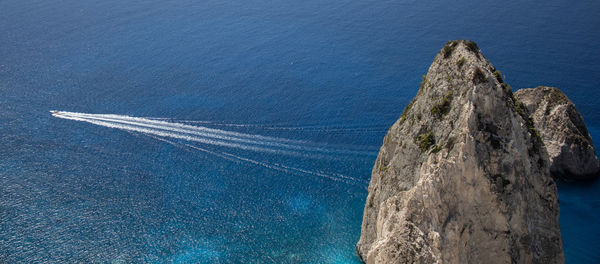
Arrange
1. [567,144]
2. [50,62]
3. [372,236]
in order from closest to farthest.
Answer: [372,236] < [567,144] < [50,62]

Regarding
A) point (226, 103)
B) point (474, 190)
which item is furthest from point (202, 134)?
point (474, 190)

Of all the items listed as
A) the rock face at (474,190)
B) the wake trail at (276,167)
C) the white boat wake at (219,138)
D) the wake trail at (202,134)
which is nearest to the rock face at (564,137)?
the wake trail at (202,134)

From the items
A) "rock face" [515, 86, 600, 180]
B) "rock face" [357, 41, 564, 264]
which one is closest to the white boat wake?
"rock face" [515, 86, 600, 180]

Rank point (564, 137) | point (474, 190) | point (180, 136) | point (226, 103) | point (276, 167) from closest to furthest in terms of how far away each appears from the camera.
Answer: point (474, 190), point (564, 137), point (276, 167), point (180, 136), point (226, 103)

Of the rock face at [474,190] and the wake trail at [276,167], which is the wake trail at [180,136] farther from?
the rock face at [474,190]

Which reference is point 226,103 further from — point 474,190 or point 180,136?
point 474,190

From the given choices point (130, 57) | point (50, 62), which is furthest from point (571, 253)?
point (50, 62)

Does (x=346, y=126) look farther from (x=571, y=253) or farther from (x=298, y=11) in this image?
(x=298, y=11)

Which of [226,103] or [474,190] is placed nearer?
[474,190]
